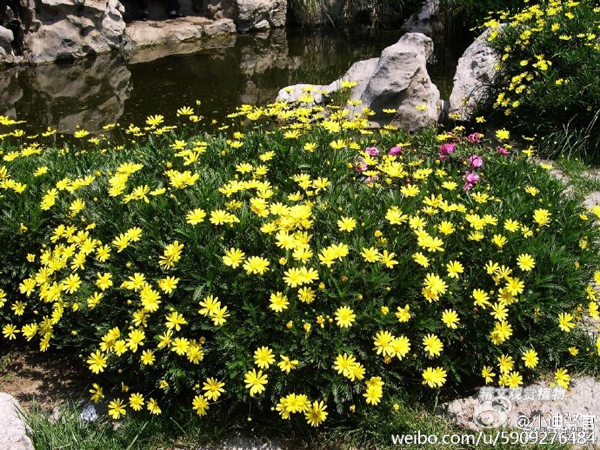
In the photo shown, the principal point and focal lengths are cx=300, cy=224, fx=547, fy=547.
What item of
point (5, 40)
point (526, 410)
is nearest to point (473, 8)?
point (5, 40)

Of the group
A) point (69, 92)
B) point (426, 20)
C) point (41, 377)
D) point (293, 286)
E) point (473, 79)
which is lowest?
point (41, 377)

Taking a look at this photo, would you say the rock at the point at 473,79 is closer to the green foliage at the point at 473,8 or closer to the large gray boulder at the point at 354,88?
the large gray boulder at the point at 354,88

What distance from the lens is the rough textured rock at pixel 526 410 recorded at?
254 cm

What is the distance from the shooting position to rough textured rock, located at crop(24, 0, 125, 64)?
392 inches

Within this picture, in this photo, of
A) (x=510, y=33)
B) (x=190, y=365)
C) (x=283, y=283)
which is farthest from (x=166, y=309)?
(x=510, y=33)

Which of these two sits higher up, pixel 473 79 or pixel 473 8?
pixel 473 8

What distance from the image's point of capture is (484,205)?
119 inches

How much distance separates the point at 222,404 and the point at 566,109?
402cm

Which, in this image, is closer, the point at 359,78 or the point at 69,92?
the point at 359,78

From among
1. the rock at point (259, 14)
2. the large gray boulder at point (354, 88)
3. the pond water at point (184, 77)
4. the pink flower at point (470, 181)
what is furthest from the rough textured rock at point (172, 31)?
the pink flower at point (470, 181)

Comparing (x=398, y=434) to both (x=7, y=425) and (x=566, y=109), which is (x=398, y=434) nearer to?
(x=7, y=425)

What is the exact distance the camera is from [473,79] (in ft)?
19.2

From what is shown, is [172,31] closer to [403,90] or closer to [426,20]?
[426,20]

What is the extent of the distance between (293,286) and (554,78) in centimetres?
392
